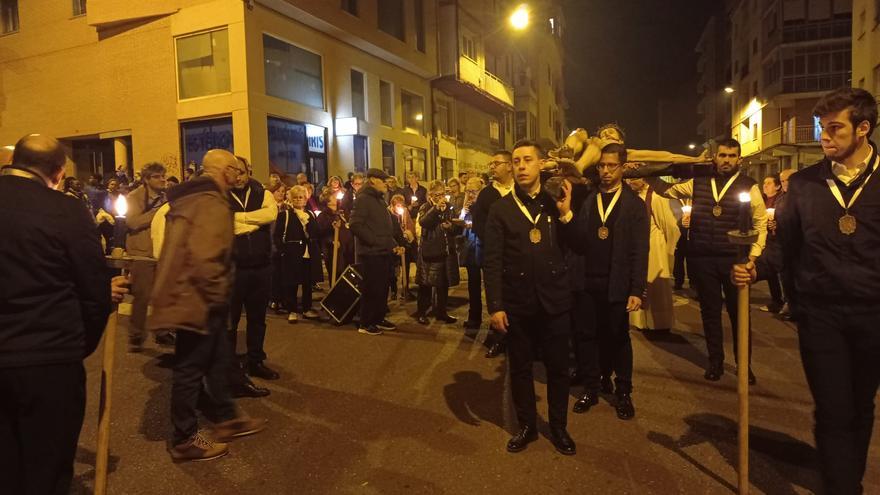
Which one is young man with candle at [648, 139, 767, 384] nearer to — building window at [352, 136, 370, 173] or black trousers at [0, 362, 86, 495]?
black trousers at [0, 362, 86, 495]

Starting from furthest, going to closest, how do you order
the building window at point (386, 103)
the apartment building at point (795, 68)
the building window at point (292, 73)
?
1. the apartment building at point (795, 68)
2. the building window at point (386, 103)
3. the building window at point (292, 73)

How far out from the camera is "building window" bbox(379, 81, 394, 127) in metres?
22.9

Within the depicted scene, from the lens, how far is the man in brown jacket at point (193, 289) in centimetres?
362

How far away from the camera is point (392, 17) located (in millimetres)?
23266

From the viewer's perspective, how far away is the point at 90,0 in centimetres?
1825

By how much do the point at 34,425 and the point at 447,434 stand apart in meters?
2.67

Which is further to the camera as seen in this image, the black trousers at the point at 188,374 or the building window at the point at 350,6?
the building window at the point at 350,6

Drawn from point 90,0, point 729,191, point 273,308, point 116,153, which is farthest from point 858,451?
point 90,0

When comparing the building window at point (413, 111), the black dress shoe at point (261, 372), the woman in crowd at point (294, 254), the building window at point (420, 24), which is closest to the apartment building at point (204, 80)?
the building window at point (413, 111)

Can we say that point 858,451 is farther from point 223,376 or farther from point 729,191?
point 223,376

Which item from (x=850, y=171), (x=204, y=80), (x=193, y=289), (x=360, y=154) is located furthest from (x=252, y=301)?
(x=360, y=154)

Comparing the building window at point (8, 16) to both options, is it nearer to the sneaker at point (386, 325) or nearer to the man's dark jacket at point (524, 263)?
the sneaker at point (386, 325)

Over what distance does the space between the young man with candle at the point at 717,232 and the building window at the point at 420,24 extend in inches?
835

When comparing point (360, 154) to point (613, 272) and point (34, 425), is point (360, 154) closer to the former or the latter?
point (613, 272)
